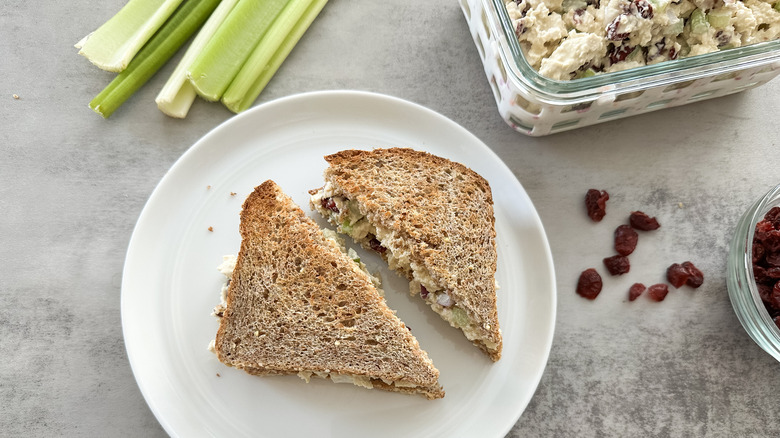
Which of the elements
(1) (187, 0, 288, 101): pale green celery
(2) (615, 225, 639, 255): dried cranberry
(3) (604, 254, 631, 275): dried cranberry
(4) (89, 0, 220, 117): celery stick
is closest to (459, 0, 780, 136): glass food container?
(2) (615, 225, 639, 255): dried cranberry

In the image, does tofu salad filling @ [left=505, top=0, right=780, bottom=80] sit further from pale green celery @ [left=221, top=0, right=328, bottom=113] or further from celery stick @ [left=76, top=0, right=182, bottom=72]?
celery stick @ [left=76, top=0, right=182, bottom=72]

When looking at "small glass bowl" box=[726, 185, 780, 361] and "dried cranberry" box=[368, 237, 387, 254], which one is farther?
"dried cranberry" box=[368, 237, 387, 254]

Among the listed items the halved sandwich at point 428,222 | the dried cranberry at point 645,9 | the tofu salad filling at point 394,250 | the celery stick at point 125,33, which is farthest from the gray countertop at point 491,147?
the dried cranberry at point 645,9

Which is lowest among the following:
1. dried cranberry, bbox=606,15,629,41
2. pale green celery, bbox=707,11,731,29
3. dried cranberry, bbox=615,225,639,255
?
dried cranberry, bbox=615,225,639,255

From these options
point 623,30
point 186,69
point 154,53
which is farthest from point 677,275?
point 154,53

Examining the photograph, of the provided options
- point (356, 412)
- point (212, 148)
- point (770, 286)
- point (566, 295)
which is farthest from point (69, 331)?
point (770, 286)

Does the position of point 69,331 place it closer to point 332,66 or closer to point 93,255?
point 93,255

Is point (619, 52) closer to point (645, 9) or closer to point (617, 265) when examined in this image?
point (645, 9)
